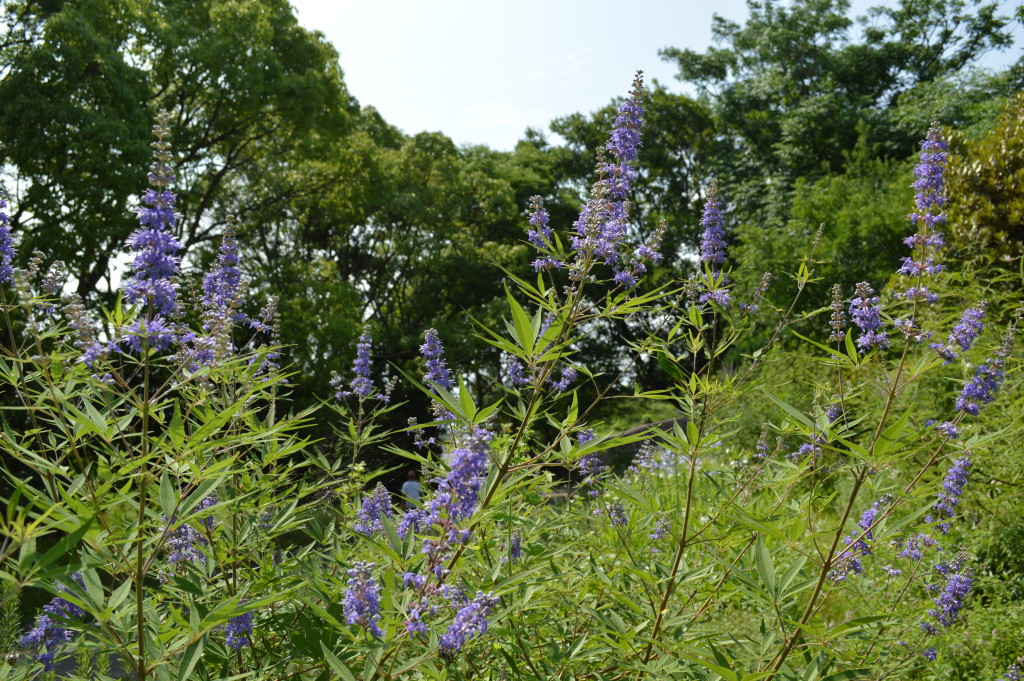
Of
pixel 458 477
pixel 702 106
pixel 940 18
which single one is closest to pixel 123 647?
pixel 458 477

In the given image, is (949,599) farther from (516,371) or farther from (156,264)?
(156,264)

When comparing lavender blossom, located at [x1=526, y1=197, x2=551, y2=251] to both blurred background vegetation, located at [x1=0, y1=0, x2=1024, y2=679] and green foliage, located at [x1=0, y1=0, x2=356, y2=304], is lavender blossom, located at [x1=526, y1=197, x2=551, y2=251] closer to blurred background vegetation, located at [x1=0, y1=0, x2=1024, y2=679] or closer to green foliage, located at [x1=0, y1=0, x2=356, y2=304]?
blurred background vegetation, located at [x1=0, y1=0, x2=1024, y2=679]

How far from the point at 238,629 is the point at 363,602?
0.84 m

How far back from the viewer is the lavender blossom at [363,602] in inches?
75.8

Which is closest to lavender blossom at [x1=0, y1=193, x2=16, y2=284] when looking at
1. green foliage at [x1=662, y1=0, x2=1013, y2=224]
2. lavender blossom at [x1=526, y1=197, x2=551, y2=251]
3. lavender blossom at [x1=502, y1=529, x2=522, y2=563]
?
lavender blossom at [x1=526, y1=197, x2=551, y2=251]

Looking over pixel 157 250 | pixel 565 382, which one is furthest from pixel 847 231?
pixel 157 250

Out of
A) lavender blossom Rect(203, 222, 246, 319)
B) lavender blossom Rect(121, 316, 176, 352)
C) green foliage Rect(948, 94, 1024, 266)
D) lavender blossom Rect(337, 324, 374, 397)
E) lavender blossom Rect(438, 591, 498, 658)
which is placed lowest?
lavender blossom Rect(438, 591, 498, 658)

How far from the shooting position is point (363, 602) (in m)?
1.93

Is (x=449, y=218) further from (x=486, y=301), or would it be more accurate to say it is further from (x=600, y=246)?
(x=600, y=246)

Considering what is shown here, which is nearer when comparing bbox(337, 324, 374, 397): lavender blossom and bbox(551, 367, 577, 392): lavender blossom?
→ bbox(551, 367, 577, 392): lavender blossom

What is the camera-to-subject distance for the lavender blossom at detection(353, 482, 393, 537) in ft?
11.5

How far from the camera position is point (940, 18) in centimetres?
2888

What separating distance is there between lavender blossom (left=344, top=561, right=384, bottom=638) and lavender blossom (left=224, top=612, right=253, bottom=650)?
0.70 metres

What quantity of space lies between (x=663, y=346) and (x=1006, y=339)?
200 centimetres
